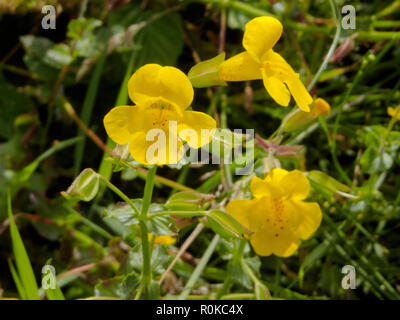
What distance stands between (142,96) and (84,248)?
73cm

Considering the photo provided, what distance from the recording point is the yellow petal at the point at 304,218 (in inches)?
39.9

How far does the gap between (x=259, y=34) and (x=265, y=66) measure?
8 centimetres

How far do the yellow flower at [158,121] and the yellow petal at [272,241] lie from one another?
311 millimetres

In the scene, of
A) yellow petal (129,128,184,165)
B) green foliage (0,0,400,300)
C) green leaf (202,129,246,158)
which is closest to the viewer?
yellow petal (129,128,184,165)

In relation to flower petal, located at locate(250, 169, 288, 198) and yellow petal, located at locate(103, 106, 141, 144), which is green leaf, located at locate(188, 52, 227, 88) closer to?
yellow petal, located at locate(103, 106, 141, 144)

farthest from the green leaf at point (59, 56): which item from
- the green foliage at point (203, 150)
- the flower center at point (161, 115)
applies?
the flower center at point (161, 115)

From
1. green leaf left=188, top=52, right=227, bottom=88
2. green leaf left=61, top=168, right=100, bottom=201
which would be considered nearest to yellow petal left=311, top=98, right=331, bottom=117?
green leaf left=188, top=52, right=227, bottom=88

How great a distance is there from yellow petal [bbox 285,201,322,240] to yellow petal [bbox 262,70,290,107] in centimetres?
27

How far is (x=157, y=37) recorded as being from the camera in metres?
1.63

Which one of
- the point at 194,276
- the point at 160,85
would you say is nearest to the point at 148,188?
the point at 160,85

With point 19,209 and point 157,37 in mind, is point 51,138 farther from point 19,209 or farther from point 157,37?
point 157,37

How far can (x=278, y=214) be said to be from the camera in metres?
1.03

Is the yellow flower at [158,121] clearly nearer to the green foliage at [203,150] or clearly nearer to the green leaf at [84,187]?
the green leaf at [84,187]

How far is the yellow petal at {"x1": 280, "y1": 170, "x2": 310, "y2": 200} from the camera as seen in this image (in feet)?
3.15
